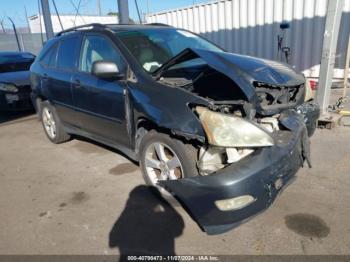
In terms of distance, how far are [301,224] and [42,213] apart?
2.48 meters

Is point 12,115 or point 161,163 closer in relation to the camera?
point 161,163

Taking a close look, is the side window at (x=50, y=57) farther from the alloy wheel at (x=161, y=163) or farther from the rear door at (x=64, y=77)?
the alloy wheel at (x=161, y=163)

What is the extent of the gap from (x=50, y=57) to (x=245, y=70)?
11.0 ft

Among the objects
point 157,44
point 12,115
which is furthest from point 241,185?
point 12,115

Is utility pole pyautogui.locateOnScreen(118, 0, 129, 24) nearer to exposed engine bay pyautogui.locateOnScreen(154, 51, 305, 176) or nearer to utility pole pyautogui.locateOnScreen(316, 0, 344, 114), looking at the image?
utility pole pyautogui.locateOnScreen(316, 0, 344, 114)

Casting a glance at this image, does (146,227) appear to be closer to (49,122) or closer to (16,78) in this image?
(49,122)

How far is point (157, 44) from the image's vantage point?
13.4 ft

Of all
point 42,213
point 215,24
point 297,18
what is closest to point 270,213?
point 42,213

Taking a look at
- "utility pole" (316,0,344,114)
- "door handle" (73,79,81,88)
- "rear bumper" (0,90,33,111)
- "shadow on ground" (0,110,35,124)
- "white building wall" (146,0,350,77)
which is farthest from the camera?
"white building wall" (146,0,350,77)

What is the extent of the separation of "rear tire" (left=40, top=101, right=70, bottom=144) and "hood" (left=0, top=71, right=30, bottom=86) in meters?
2.69

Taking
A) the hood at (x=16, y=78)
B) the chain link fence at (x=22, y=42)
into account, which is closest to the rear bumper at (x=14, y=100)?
the hood at (x=16, y=78)

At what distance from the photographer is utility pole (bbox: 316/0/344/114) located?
5238 millimetres

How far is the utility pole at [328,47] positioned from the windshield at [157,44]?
6.46 ft

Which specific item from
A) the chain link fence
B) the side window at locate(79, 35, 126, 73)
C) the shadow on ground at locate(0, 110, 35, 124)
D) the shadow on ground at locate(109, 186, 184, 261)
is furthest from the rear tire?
the chain link fence
